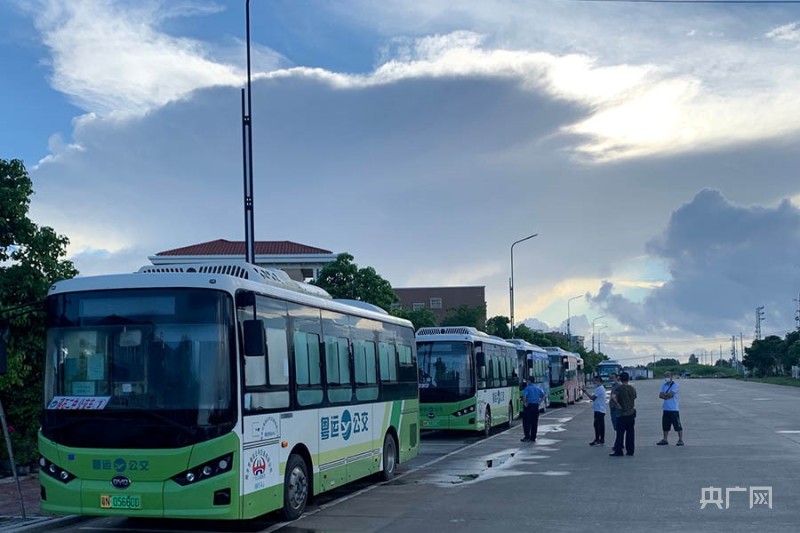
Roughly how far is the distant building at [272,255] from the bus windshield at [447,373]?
123ft

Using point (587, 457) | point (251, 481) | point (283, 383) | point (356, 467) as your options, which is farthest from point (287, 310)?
point (587, 457)

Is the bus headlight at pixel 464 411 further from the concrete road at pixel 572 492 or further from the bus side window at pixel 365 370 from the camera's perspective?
the bus side window at pixel 365 370

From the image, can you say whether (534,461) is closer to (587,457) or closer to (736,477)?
(587,457)

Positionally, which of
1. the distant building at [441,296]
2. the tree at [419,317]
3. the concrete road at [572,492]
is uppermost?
the distant building at [441,296]

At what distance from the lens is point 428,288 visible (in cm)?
11825

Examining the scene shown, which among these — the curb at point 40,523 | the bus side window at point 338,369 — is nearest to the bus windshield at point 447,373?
the bus side window at point 338,369

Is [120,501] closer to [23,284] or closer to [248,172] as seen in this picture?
[23,284]

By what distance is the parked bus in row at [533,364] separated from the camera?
3815 cm

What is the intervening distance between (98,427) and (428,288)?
354 feet

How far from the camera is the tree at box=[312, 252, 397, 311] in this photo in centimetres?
3738

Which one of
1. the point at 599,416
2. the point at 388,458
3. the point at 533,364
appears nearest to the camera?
the point at 388,458

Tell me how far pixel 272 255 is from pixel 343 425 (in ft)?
175

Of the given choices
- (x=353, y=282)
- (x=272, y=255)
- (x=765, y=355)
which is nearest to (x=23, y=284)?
(x=353, y=282)

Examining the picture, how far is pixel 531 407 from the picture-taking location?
81.3 ft
